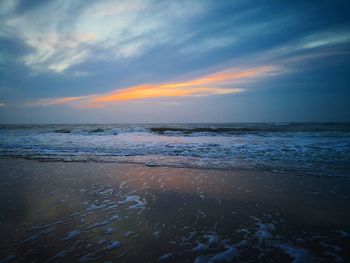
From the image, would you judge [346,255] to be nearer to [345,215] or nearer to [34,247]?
[345,215]

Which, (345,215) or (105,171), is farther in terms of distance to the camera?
(105,171)

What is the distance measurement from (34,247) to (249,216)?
318cm

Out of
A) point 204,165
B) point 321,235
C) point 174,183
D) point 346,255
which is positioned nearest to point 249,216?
point 321,235

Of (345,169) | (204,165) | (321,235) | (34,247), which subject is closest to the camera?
(34,247)

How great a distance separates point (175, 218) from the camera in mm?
3670

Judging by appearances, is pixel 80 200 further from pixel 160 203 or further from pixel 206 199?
pixel 206 199

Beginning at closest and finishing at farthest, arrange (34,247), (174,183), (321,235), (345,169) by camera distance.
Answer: (34,247) < (321,235) < (174,183) < (345,169)

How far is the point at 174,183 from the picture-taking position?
573cm

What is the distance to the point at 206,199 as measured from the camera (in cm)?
454

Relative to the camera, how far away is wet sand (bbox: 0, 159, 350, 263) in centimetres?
264

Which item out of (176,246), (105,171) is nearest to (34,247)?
(176,246)

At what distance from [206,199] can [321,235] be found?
204 cm

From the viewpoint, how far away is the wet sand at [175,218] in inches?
104

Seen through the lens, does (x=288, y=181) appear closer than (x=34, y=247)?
No
